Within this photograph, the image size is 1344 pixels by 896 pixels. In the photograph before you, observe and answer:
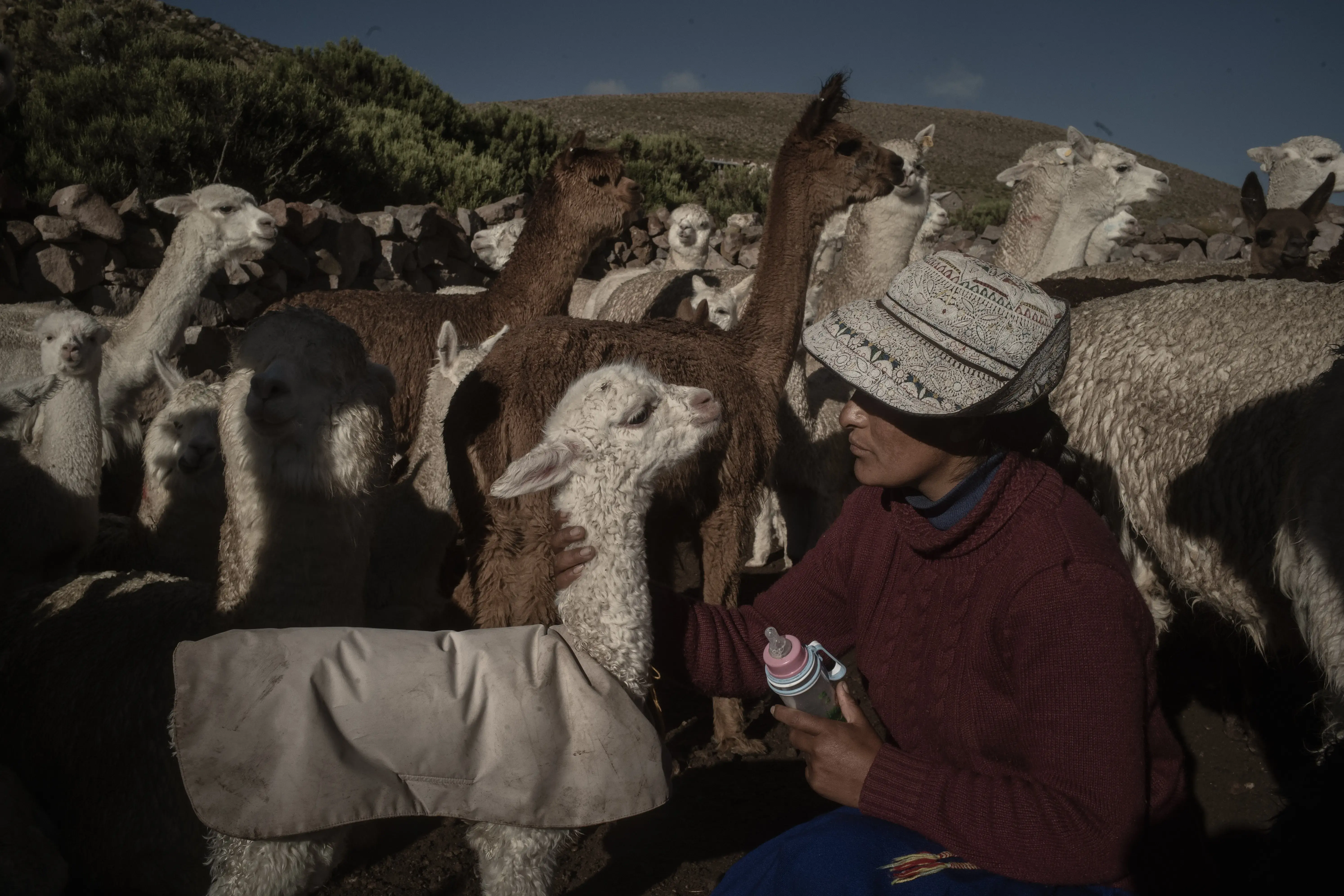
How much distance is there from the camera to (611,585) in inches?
77.9

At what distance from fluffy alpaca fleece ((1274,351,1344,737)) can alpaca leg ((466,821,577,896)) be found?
1.90 meters

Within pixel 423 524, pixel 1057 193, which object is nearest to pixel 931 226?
pixel 1057 193

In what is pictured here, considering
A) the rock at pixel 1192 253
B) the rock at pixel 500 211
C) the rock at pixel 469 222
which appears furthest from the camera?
the rock at pixel 1192 253

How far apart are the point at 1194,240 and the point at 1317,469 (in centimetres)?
1382

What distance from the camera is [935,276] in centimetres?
175

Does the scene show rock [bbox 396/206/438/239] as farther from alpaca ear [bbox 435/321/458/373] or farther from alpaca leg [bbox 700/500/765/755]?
alpaca leg [bbox 700/500/765/755]

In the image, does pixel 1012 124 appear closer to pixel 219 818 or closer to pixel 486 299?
pixel 486 299

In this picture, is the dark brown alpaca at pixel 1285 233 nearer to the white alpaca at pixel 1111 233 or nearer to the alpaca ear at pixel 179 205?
the white alpaca at pixel 1111 233

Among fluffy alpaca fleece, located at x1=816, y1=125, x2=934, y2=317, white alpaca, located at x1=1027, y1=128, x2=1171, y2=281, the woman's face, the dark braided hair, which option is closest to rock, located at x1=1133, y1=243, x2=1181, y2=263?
white alpaca, located at x1=1027, y1=128, x2=1171, y2=281

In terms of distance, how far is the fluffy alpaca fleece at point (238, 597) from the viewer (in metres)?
2.38

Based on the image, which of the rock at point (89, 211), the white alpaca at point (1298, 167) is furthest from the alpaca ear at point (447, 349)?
the white alpaca at point (1298, 167)

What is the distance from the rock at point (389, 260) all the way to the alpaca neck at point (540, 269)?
332cm

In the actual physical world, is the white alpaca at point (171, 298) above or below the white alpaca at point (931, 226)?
below

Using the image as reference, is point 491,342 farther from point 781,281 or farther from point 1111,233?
point 1111,233
